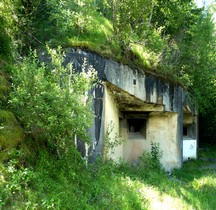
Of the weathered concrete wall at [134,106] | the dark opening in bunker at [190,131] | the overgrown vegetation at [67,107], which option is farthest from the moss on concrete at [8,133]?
the dark opening in bunker at [190,131]

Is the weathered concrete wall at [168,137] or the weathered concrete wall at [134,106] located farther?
the weathered concrete wall at [168,137]

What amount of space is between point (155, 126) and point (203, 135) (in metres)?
7.40

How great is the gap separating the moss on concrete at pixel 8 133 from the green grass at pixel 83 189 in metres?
0.26

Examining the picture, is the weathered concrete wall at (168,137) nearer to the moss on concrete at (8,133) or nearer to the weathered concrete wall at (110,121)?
the weathered concrete wall at (110,121)

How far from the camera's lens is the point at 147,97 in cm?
869

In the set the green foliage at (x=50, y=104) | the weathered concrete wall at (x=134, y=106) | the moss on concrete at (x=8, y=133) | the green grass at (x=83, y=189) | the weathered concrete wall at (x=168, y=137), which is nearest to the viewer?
the green grass at (x=83, y=189)

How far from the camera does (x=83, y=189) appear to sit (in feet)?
14.6

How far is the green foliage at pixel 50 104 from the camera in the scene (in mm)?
4020

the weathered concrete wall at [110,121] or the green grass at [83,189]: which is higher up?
the weathered concrete wall at [110,121]

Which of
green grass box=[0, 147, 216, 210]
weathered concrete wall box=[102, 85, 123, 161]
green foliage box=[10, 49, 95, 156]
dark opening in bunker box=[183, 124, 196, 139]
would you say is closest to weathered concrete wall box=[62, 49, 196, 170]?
weathered concrete wall box=[102, 85, 123, 161]

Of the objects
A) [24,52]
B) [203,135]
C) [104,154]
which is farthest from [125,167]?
[203,135]

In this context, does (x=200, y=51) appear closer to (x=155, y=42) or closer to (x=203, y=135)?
(x=155, y=42)

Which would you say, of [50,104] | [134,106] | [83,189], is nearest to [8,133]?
[50,104]

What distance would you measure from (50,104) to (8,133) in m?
0.76
